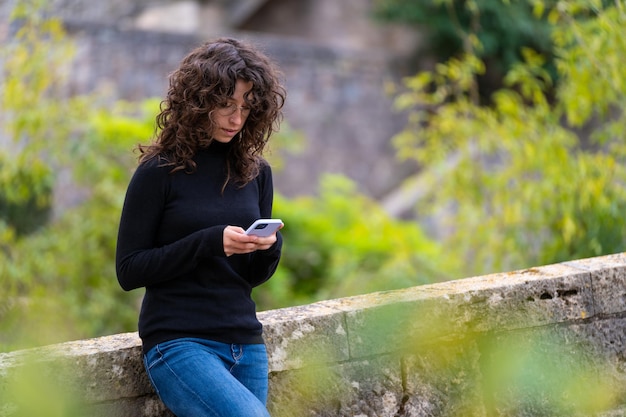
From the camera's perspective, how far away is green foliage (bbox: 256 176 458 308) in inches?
303

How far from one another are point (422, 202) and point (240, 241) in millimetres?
6133

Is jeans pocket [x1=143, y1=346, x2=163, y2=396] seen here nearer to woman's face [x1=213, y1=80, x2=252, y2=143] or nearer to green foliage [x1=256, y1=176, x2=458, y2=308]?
woman's face [x1=213, y1=80, x2=252, y2=143]

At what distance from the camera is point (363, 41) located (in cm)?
1573

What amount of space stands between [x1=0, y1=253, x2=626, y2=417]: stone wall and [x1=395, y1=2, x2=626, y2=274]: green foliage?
1.92 metres

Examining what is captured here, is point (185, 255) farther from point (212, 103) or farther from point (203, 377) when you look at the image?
point (212, 103)

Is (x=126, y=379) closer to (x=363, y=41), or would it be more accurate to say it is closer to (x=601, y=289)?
(x=601, y=289)

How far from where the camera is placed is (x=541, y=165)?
6145mm

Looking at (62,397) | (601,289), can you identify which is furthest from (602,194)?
(62,397)

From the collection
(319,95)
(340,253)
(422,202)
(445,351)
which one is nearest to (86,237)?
(340,253)

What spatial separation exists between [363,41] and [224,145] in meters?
13.3

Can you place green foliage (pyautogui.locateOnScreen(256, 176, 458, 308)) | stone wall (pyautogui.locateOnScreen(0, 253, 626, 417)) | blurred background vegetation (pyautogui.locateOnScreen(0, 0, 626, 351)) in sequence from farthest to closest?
green foliage (pyautogui.locateOnScreen(256, 176, 458, 308)), blurred background vegetation (pyautogui.locateOnScreen(0, 0, 626, 351)), stone wall (pyautogui.locateOnScreen(0, 253, 626, 417))

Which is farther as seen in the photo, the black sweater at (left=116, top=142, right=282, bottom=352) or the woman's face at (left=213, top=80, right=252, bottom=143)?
the woman's face at (left=213, top=80, right=252, bottom=143)

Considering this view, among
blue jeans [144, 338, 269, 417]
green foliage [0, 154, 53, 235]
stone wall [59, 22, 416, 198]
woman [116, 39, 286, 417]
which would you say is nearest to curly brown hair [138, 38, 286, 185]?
woman [116, 39, 286, 417]

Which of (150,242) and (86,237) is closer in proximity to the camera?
(150,242)
